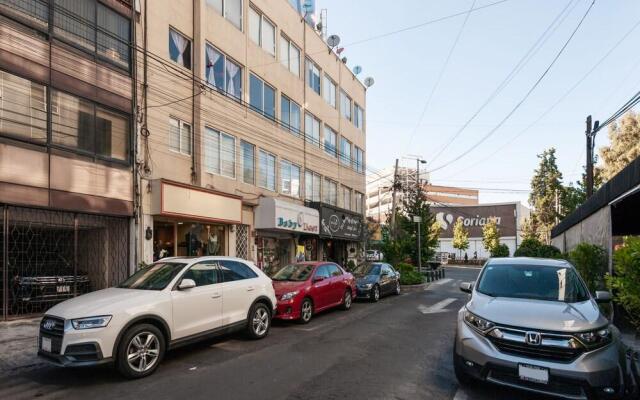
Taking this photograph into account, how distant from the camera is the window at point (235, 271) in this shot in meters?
8.26

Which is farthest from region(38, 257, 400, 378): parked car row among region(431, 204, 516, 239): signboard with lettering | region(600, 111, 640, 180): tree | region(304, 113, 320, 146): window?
region(431, 204, 516, 239): signboard with lettering

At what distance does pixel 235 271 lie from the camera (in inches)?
336

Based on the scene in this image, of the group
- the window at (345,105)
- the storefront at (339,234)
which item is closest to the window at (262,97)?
the storefront at (339,234)

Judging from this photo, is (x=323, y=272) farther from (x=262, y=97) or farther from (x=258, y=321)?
(x=262, y=97)

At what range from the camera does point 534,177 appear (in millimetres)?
41906

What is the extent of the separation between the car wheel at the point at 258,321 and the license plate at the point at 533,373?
5182mm

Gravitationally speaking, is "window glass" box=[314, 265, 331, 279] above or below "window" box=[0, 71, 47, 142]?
below

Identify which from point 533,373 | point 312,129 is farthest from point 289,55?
point 533,373

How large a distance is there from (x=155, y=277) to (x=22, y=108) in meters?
6.04

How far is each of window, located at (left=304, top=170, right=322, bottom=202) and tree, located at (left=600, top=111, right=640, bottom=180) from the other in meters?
23.0

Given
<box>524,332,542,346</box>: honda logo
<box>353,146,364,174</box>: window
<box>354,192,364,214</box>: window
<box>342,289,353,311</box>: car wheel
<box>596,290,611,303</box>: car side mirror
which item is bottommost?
<box>342,289,353,311</box>: car wheel

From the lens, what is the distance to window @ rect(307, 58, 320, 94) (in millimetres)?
23811

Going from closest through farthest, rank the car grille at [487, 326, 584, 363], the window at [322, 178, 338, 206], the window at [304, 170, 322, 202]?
the car grille at [487, 326, 584, 363], the window at [304, 170, 322, 202], the window at [322, 178, 338, 206]

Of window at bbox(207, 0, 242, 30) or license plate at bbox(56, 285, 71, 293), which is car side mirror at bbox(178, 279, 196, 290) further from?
window at bbox(207, 0, 242, 30)
